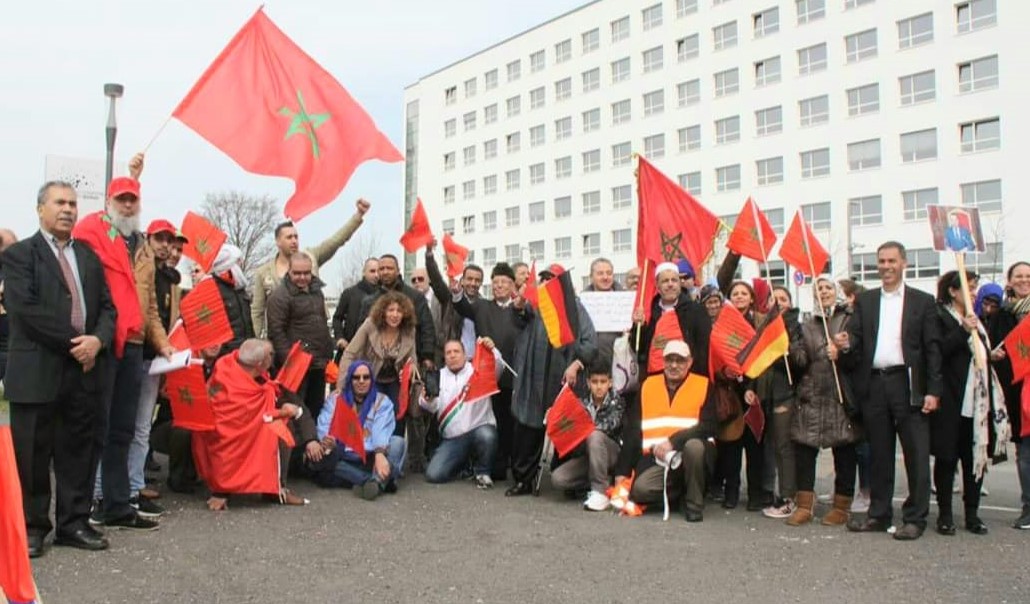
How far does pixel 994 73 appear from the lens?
41312 millimetres

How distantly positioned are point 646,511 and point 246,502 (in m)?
3.38

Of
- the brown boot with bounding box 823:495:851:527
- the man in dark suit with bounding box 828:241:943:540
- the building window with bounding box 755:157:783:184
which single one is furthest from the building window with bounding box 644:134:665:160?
the brown boot with bounding box 823:495:851:527

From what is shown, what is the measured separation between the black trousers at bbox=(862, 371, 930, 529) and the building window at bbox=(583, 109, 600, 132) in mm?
56034

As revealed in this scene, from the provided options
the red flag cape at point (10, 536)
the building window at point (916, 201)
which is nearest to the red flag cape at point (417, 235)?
the red flag cape at point (10, 536)

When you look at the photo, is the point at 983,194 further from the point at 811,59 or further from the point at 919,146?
the point at 811,59

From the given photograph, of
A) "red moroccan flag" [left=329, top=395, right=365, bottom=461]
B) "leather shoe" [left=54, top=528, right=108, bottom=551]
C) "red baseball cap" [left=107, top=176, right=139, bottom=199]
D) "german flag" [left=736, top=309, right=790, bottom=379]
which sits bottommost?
"leather shoe" [left=54, top=528, right=108, bottom=551]

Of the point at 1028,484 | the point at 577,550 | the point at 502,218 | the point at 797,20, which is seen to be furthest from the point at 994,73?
the point at 577,550

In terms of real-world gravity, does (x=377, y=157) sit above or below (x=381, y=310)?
above

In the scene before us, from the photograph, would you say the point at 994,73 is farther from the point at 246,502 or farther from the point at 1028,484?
the point at 246,502

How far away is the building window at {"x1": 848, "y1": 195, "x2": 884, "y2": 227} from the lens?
148 feet

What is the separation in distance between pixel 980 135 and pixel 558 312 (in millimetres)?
41515

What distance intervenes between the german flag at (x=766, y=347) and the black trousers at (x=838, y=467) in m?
0.70

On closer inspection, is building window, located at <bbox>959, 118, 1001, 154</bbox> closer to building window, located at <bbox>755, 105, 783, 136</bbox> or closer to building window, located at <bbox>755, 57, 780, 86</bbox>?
building window, located at <bbox>755, 105, 783, 136</bbox>

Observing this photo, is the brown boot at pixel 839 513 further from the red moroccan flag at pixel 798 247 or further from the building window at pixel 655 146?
the building window at pixel 655 146
